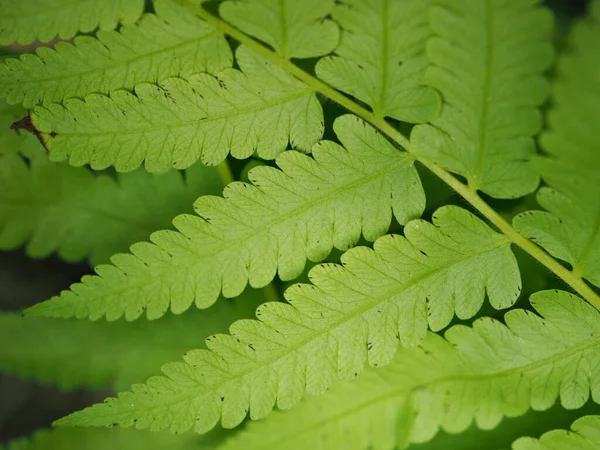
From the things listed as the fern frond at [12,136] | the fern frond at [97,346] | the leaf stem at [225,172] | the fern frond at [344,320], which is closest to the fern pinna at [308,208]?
the fern frond at [344,320]

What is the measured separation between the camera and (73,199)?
5.54ft

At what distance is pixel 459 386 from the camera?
1323 millimetres

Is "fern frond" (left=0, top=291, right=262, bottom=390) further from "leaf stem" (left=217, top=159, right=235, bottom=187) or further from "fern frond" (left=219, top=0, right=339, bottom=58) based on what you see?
"fern frond" (left=219, top=0, right=339, bottom=58)

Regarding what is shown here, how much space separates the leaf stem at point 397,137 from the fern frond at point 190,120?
2 cm

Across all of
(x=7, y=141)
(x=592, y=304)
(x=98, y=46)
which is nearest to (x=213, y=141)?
(x=98, y=46)

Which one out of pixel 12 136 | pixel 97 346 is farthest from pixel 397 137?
pixel 97 346

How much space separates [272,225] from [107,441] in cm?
107

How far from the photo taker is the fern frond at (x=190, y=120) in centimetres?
121

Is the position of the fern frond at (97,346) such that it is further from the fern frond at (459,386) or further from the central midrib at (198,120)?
the central midrib at (198,120)

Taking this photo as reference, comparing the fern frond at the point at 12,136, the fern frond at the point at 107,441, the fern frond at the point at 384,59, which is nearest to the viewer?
the fern frond at the point at 384,59

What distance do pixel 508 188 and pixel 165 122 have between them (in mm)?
763

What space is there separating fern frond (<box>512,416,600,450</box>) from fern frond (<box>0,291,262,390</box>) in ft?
3.20

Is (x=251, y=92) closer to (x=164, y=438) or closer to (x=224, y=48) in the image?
(x=224, y=48)

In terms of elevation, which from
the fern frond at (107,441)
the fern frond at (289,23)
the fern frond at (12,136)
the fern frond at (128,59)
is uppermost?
the fern frond at (289,23)
